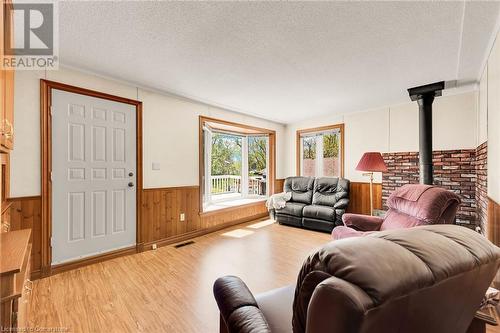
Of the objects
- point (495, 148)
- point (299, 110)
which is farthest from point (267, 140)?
point (495, 148)

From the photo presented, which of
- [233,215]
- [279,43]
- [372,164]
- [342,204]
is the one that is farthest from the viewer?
[233,215]

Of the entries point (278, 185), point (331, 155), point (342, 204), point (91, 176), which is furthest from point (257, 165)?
point (91, 176)

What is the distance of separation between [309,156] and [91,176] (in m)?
4.33

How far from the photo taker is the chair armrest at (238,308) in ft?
2.97

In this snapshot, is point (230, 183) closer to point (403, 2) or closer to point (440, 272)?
point (403, 2)

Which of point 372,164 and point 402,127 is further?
Result: point 402,127

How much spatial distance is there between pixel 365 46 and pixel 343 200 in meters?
2.80

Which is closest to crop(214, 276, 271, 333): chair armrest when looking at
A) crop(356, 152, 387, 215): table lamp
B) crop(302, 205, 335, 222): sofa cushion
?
crop(356, 152, 387, 215): table lamp

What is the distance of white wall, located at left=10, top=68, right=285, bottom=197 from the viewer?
94.1 inches

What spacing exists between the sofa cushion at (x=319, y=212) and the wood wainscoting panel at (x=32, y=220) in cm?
382

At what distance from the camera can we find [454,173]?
353cm

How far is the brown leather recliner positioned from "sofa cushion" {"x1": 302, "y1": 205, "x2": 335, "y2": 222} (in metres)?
3.44

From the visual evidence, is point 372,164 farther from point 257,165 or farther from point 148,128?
point 148,128

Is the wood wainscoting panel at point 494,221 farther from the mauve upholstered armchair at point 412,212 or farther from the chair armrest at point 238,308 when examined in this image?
the chair armrest at point 238,308
